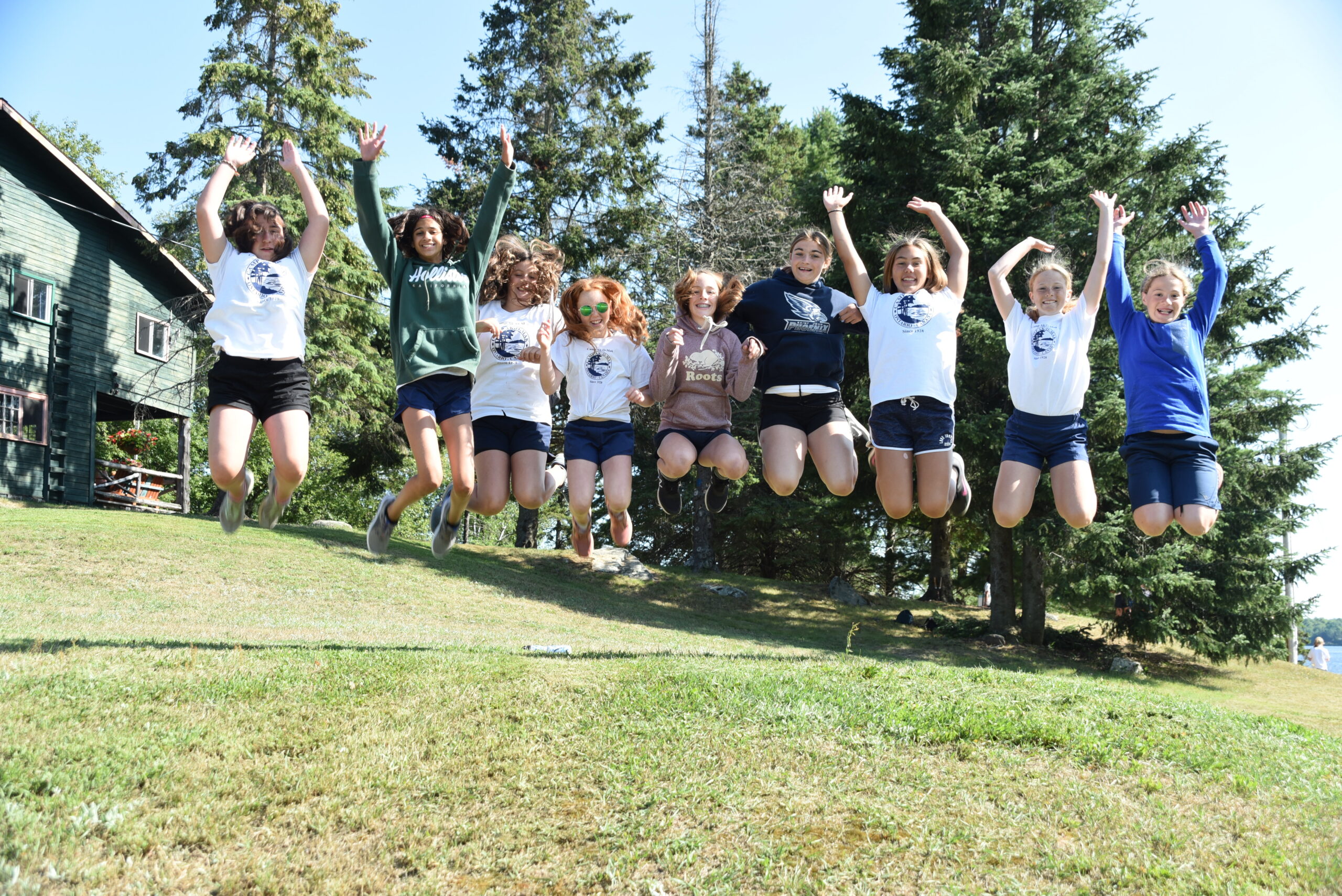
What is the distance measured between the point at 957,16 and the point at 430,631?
1739cm

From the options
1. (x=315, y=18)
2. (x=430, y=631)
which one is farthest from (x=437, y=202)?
(x=430, y=631)

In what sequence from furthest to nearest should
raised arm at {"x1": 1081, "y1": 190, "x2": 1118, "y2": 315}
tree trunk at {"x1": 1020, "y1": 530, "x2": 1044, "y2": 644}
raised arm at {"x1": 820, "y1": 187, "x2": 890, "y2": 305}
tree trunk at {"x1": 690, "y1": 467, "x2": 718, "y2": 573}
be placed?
tree trunk at {"x1": 690, "y1": 467, "x2": 718, "y2": 573}, tree trunk at {"x1": 1020, "y1": 530, "x2": 1044, "y2": 644}, raised arm at {"x1": 820, "y1": 187, "x2": 890, "y2": 305}, raised arm at {"x1": 1081, "y1": 190, "x2": 1118, "y2": 315}

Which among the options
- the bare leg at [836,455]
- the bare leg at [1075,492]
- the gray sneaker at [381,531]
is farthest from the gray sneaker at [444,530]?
the bare leg at [1075,492]

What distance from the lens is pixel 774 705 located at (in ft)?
21.8

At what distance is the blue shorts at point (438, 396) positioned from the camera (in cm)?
690

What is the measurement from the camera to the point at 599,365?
24.7 feet

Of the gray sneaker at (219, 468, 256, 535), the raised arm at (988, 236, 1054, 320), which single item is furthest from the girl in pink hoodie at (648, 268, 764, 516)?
the gray sneaker at (219, 468, 256, 535)

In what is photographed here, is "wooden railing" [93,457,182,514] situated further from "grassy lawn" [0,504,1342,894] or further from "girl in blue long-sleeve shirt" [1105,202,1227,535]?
"girl in blue long-sleeve shirt" [1105,202,1227,535]

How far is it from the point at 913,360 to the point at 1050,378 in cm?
107

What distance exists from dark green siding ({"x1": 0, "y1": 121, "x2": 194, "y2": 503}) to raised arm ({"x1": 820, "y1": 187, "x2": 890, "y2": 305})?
2104 cm

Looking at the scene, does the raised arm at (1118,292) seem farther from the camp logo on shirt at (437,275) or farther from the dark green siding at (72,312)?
the dark green siding at (72,312)

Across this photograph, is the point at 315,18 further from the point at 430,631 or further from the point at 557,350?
the point at 557,350

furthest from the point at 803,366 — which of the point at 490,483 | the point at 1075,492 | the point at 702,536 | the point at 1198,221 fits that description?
the point at 702,536

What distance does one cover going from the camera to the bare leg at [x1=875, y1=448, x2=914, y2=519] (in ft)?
23.4
